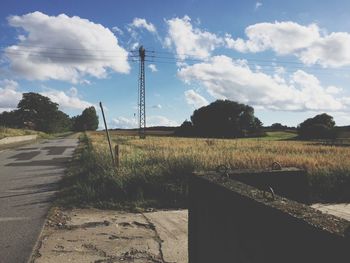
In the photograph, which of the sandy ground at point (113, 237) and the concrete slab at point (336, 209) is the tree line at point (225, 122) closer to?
the concrete slab at point (336, 209)

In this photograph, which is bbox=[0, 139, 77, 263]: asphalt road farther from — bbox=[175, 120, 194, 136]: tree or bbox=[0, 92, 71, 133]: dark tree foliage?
bbox=[0, 92, 71, 133]: dark tree foliage

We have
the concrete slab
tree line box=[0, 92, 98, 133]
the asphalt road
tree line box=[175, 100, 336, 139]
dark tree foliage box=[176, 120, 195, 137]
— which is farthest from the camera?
tree line box=[0, 92, 98, 133]

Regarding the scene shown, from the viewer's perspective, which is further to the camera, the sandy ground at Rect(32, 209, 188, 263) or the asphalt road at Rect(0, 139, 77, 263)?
the asphalt road at Rect(0, 139, 77, 263)

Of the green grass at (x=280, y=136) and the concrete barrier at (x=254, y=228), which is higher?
the green grass at (x=280, y=136)

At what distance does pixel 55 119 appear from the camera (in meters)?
115

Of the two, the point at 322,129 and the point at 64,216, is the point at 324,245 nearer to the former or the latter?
the point at 64,216

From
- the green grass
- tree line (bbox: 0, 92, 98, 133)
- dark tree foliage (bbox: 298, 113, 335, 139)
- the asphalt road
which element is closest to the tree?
the green grass

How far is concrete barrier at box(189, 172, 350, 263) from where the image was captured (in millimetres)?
2090

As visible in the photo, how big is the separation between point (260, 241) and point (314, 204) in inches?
243

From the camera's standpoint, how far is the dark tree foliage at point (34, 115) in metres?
109

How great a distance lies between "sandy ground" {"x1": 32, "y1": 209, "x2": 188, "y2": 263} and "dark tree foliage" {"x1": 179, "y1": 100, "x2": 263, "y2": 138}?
75.9m

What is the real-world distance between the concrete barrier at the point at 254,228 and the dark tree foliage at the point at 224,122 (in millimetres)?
78986

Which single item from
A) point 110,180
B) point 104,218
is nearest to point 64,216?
point 104,218

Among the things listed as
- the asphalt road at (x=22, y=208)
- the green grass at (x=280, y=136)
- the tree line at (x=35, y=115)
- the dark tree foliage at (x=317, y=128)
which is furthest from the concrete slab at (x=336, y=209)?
the tree line at (x=35, y=115)
